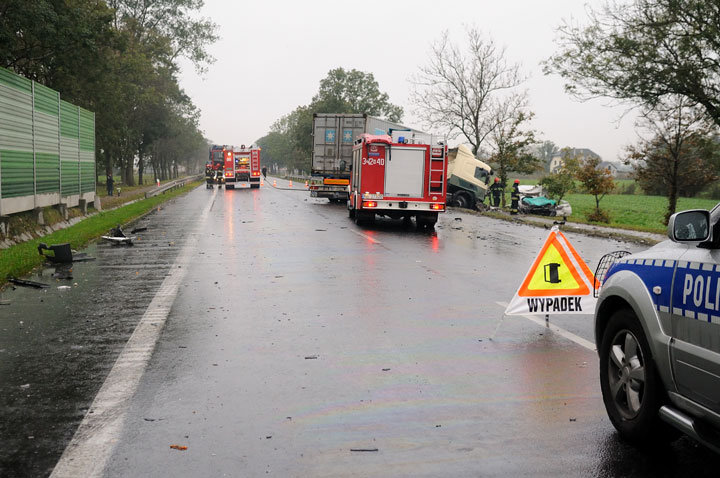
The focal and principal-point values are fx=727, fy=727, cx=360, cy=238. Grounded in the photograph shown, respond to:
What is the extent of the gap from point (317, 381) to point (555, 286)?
328 cm

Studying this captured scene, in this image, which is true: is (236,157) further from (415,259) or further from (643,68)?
(415,259)

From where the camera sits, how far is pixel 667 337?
12.9 feet

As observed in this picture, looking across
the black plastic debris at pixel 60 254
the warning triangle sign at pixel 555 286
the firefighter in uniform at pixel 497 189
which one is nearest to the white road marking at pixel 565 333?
the warning triangle sign at pixel 555 286

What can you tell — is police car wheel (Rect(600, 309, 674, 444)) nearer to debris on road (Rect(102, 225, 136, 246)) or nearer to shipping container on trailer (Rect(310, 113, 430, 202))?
debris on road (Rect(102, 225, 136, 246))

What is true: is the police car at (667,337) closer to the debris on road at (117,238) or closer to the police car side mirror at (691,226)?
the police car side mirror at (691,226)

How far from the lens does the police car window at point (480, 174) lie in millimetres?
38969

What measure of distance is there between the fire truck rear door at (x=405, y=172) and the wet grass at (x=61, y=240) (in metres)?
8.19

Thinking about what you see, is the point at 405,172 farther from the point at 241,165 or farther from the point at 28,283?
the point at 241,165

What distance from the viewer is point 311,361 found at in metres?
6.27

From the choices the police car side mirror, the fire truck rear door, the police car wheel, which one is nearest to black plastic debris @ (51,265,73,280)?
the police car wheel

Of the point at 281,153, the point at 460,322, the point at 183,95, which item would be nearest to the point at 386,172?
the point at 460,322

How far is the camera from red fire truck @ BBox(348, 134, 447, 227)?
73.2 ft

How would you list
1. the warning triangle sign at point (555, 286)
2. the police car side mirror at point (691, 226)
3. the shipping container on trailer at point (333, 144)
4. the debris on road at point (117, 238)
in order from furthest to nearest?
the shipping container on trailer at point (333, 144), the debris on road at point (117, 238), the warning triangle sign at point (555, 286), the police car side mirror at point (691, 226)

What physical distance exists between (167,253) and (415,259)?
4.90 meters
